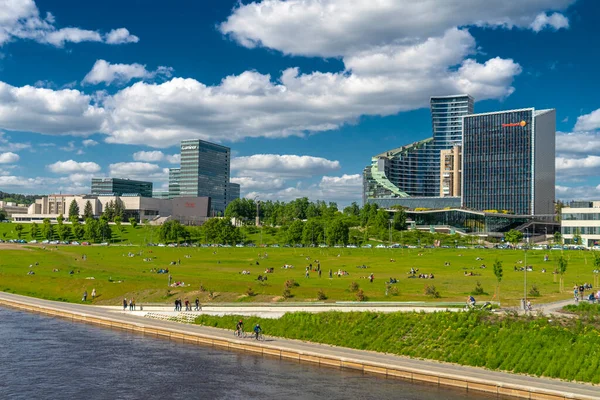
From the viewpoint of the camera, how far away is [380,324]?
53969 millimetres

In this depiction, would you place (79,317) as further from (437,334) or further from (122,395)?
(437,334)

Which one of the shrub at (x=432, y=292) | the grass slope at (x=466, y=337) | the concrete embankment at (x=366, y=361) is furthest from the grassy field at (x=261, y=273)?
the grass slope at (x=466, y=337)

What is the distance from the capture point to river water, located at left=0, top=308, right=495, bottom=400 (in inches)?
1551

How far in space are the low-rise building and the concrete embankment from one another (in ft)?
526

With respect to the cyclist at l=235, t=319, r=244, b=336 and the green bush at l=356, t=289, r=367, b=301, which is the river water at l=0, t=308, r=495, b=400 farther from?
the green bush at l=356, t=289, r=367, b=301

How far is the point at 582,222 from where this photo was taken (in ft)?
632

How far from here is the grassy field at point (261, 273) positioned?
7619cm

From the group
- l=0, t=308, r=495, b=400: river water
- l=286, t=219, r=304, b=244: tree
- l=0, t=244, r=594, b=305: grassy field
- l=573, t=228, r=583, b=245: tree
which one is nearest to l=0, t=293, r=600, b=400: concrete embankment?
l=0, t=308, r=495, b=400: river water

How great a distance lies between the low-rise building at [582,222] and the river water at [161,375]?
165 meters

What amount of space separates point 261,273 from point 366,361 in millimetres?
64310

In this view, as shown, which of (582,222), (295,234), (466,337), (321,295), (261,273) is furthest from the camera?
(582,222)

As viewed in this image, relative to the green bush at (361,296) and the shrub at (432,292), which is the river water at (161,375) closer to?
the green bush at (361,296)

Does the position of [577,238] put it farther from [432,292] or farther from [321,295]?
[321,295]

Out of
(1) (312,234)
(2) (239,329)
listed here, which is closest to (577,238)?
(1) (312,234)
